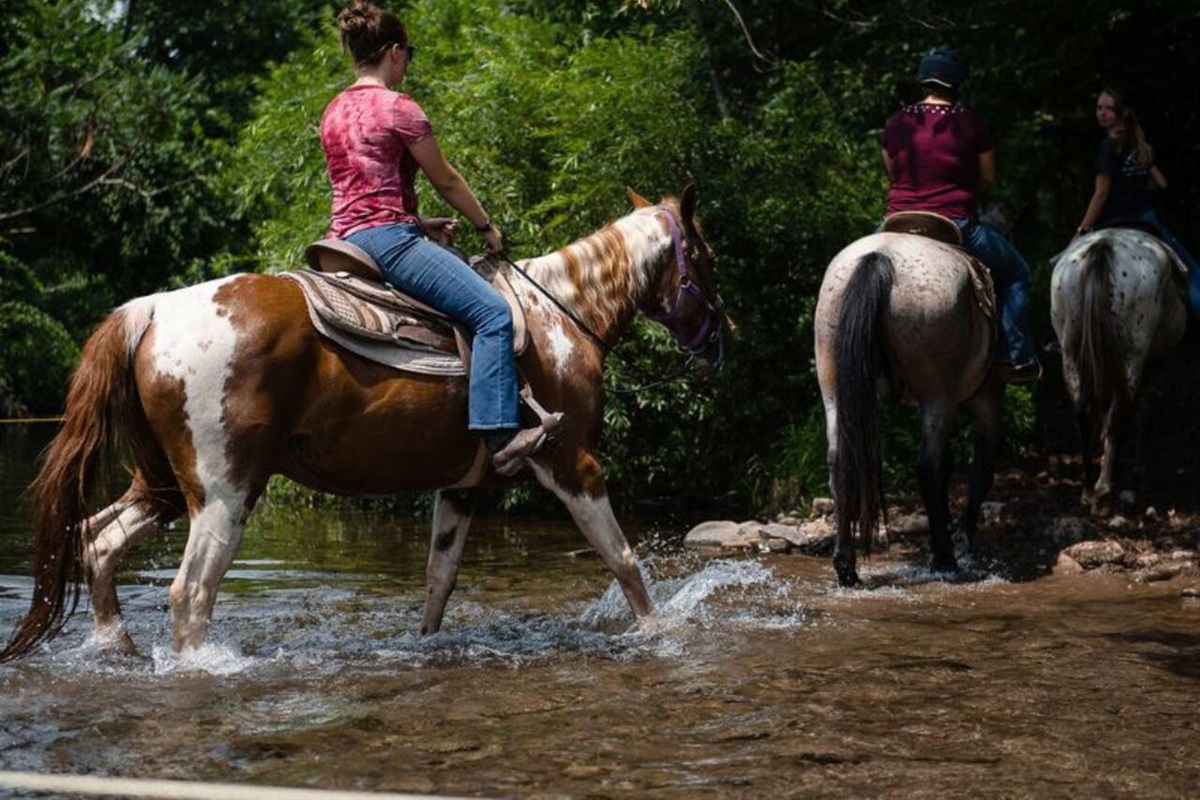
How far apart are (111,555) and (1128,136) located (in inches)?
304

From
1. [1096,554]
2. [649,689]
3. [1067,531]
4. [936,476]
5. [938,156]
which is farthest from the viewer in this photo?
[1067,531]

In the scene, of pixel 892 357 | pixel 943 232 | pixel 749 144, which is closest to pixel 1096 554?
pixel 892 357

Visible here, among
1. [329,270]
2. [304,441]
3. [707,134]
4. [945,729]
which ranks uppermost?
[707,134]

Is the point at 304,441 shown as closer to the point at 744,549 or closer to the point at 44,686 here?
the point at 44,686

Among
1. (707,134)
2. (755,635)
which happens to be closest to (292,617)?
(755,635)

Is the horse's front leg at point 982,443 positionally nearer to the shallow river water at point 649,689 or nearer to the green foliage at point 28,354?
the shallow river water at point 649,689

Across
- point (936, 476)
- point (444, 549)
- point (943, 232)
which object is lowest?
point (444, 549)

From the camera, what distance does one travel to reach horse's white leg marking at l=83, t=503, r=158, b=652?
693 cm

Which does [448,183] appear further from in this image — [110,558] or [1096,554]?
[1096,554]

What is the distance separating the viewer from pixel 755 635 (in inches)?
293

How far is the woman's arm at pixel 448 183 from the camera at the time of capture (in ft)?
22.7

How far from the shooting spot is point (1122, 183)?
11.5 meters

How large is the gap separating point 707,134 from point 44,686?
7874 mm

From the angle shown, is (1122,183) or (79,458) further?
(1122,183)
